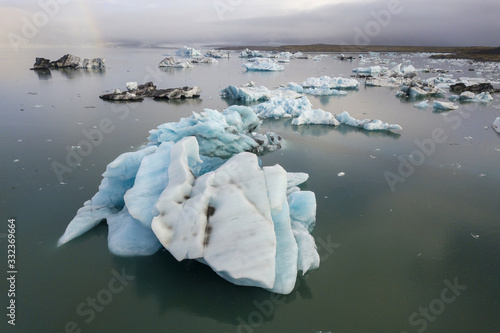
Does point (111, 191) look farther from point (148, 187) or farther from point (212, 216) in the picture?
point (212, 216)

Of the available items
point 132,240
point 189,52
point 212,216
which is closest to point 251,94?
point 132,240

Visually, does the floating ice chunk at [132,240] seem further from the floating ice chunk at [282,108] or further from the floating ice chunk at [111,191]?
the floating ice chunk at [282,108]

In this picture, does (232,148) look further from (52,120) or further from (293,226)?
(52,120)

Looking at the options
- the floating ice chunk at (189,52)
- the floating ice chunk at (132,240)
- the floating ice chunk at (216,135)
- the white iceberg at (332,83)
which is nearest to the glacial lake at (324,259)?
the floating ice chunk at (132,240)

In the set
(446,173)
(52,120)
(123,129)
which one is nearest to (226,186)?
(446,173)

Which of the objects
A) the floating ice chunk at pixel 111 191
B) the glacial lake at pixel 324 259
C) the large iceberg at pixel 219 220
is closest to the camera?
the glacial lake at pixel 324 259

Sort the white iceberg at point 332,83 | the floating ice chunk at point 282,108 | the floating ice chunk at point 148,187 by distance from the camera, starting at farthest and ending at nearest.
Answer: the white iceberg at point 332,83, the floating ice chunk at point 282,108, the floating ice chunk at point 148,187
